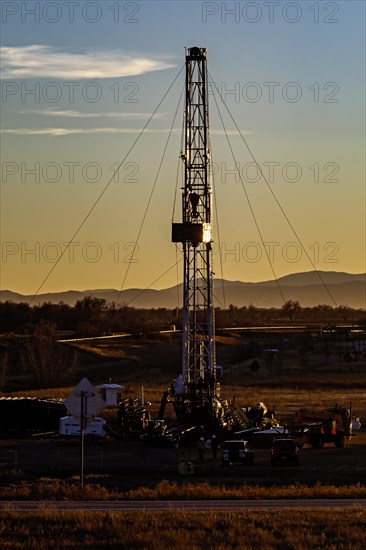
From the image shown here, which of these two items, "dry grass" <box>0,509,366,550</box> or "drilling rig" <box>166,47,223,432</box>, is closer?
"dry grass" <box>0,509,366,550</box>

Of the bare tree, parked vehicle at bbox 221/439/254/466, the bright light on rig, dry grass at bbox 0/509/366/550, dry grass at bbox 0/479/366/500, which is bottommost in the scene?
dry grass at bbox 0/509/366/550

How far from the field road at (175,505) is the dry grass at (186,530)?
142 cm

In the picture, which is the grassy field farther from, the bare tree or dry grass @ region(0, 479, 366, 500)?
the bare tree

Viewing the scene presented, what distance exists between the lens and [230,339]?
148m

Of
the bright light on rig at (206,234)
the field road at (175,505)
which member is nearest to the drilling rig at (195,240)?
the bright light on rig at (206,234)

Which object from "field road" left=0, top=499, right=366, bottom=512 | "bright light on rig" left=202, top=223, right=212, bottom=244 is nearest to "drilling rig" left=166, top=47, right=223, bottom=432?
"bright light on rig" left=202, top=223, right=212, bottom=244

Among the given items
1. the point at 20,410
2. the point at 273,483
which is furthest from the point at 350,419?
the point at 273,483

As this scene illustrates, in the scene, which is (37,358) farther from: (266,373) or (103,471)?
(103,471)

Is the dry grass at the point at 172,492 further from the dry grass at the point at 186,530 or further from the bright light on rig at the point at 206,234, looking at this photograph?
the bright light on rig at the point at 206,234

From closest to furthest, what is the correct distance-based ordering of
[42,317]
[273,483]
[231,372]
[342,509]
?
[342,509], [273,483], [231,372], [42,317]

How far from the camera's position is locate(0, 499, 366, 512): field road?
30219mm

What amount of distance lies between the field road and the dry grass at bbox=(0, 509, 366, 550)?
142 centimetres

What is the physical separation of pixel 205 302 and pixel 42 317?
366ft

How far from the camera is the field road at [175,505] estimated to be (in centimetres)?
3022
